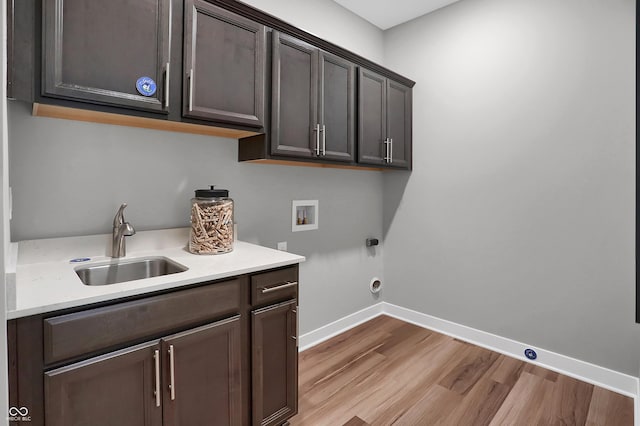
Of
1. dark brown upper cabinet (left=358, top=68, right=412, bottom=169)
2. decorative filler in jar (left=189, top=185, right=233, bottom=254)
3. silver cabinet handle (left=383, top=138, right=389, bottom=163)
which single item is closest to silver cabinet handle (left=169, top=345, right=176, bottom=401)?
decorative filler in jar (left=189, top=185, right=233, bottom=254)

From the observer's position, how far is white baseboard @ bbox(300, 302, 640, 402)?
2.08 m

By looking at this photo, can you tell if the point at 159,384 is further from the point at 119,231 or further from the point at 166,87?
the point at 166,87

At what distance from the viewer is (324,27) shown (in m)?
2.62

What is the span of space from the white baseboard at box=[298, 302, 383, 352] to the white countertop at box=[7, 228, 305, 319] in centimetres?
102

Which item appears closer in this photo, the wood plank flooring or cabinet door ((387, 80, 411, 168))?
the wood plank flooring

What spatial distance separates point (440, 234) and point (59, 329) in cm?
256

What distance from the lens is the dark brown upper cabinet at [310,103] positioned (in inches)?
75.7

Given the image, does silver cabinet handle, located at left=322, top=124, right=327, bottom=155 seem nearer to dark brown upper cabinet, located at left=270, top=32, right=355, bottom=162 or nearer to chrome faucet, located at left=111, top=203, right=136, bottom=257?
dark brown upper cabinet, located at left=270, top=32, right=355, bottom=162

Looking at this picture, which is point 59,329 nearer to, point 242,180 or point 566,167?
point 242,180

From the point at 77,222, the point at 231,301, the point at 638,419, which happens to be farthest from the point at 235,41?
the point at 638,419

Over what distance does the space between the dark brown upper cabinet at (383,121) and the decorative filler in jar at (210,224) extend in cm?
109

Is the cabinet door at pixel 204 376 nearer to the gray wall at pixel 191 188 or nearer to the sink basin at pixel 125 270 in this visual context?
the sink basin at pixel 125 270

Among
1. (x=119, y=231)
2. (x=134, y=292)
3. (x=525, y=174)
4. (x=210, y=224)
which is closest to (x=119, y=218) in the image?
(x=119, y=231)

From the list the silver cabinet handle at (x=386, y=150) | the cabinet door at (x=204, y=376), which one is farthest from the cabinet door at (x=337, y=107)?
the cabinet door at (x=204, y=376)
